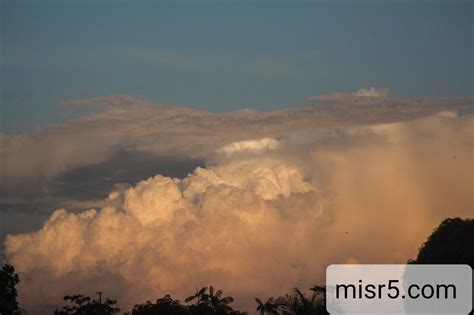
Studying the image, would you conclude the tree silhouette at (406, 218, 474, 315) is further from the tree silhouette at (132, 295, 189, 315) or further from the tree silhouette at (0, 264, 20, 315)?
the tree silhouette at (132, 295, 189, 315)

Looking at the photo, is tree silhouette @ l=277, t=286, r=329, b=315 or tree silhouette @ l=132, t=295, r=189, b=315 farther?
tree silhouette @ l=132, t=295, r=189, b=315

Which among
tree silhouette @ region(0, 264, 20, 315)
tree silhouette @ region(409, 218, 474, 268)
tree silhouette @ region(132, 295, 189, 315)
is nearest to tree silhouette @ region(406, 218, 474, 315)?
tree silhouette @ region(409, 218, 474, 268)

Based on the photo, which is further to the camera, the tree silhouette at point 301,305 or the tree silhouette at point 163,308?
the tree silhouette at point 163,308

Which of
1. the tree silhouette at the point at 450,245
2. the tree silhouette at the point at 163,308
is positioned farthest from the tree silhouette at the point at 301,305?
the tree silhouette at the point at 163,308

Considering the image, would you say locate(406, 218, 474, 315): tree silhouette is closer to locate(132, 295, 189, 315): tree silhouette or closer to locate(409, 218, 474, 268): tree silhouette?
locate(409, 218, 474, 268): tree silhouette

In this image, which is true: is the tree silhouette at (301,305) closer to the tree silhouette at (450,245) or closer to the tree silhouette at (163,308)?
the tree silhouette at (450,245)

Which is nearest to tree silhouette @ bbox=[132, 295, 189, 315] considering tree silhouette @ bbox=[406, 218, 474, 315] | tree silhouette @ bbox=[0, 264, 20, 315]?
tree silhouette @ bbox=[0, 264, 20, 315]

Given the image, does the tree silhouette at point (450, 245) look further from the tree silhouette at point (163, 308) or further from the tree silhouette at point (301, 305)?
the tree silhouette at point (163, 308)

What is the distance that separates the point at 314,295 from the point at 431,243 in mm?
8871

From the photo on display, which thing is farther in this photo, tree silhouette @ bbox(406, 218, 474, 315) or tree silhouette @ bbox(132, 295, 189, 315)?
tree silhouette @ bbox(132, 295, 189, 315)

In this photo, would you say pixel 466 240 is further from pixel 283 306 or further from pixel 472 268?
pixel 283 306

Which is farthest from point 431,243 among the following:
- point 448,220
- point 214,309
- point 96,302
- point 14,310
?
point 96,302

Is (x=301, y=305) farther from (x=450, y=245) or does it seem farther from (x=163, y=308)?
(x=163, y=308)

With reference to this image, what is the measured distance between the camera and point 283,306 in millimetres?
40688
